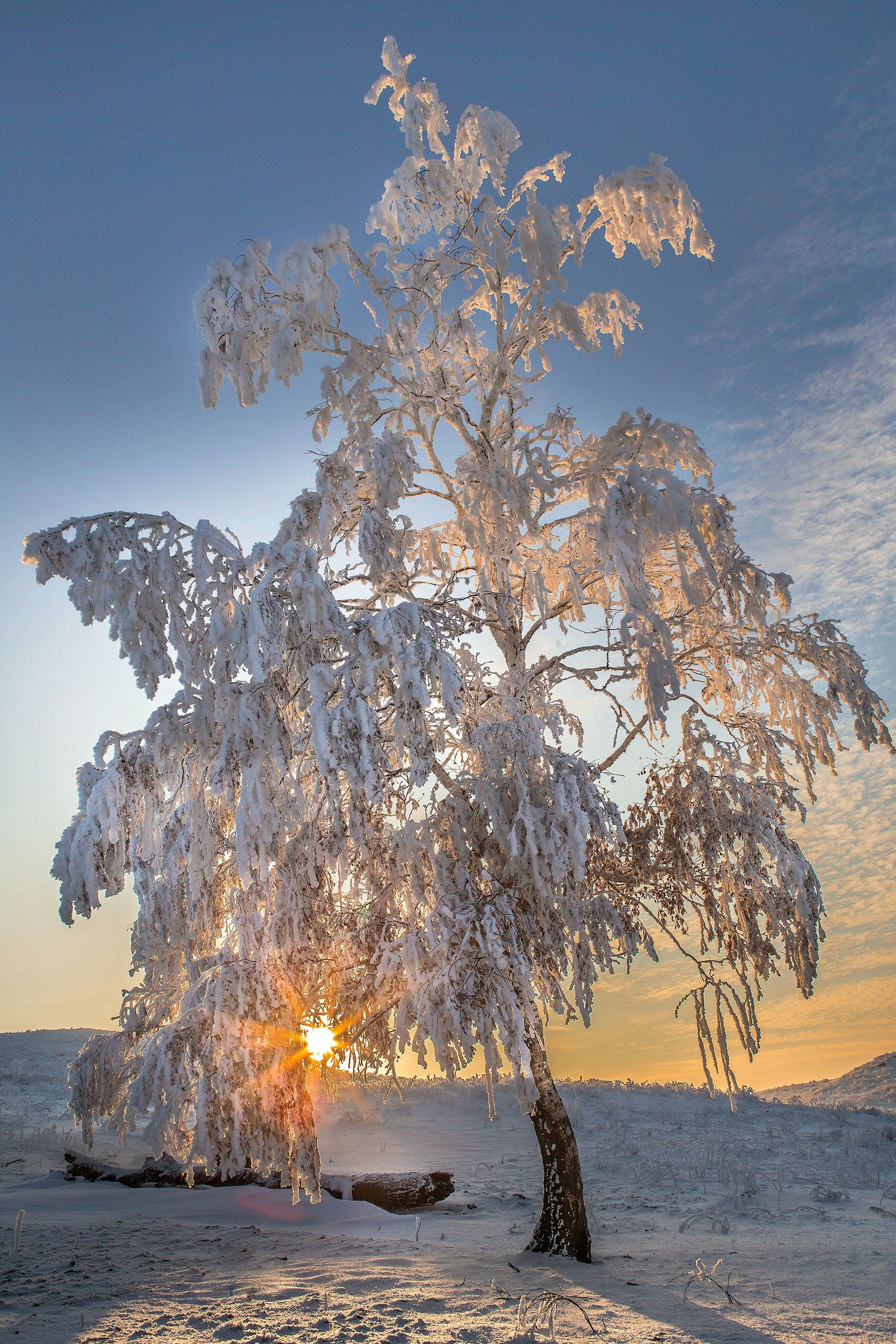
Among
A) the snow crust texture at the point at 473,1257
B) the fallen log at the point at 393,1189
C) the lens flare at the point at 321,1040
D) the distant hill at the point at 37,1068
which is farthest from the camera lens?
the distant hill at the point at 37,1068

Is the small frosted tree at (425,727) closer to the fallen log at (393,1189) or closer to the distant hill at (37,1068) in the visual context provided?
the fallen log at (393,1189)

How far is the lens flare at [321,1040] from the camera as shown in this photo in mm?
6078

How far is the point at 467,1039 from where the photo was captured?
203 inches

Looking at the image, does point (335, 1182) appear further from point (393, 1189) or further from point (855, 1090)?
point (855, 1090)

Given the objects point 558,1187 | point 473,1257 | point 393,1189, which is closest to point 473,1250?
point 473,1257

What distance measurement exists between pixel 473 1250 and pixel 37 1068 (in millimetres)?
15420

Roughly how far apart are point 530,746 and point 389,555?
1.88m

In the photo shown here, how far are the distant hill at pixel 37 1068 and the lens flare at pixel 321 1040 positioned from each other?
8530mm

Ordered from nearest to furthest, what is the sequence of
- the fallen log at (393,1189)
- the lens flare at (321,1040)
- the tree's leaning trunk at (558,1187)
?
the lens flare at (321,1040)
the tree's leaning trunk at (558,1187)
the fallen log at (393,1189)

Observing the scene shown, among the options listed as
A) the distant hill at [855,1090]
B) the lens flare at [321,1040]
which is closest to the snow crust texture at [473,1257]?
the lens flare at [321,1040]

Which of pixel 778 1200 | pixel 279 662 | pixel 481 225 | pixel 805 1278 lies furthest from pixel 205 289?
pixel 778 1200

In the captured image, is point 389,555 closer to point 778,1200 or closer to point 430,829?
point 430,829

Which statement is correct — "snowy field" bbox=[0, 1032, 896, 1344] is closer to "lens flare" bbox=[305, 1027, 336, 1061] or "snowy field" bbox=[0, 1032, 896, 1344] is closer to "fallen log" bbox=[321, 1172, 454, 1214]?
"fallen log" bbox=[321, 1172, 454, 1214]

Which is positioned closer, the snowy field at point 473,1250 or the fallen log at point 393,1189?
the snowy field at point 473,1250
